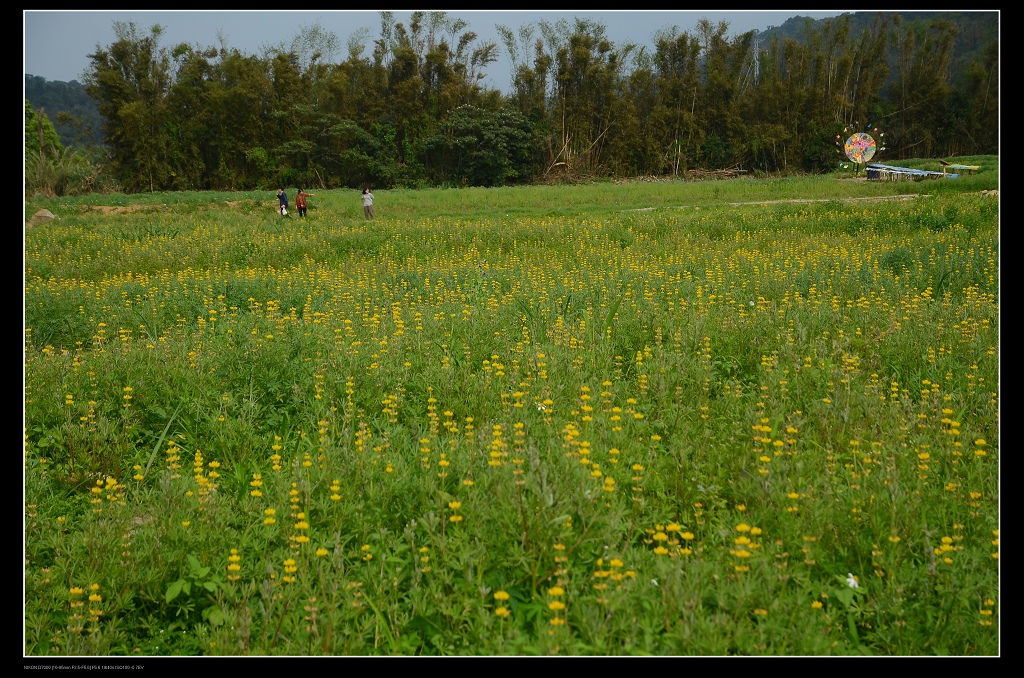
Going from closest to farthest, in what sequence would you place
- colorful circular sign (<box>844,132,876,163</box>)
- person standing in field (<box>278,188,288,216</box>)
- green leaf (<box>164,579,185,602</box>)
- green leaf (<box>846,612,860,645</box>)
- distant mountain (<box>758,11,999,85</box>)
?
green leaf (<box>846,612,860,645</box>), green leaf (<box>164,579,185,602</box>), person standing in field (<box>278,188,288,216</box>), colorful circular sign (<box>844,132,876,163</box>), distant mountain (<box>758,11,999,85</box>)

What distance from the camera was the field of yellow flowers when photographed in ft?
8.41

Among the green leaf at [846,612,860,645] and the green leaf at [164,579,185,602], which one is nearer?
the green leaf at [846,612,860,645]

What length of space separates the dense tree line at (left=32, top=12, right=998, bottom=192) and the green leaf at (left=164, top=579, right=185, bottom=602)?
44.2m

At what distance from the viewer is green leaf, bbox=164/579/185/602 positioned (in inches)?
108

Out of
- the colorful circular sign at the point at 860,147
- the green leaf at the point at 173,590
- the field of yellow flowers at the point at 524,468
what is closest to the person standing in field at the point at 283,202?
the field of yellow flowers at the point at 524,468

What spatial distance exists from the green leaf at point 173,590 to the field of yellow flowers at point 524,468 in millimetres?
27

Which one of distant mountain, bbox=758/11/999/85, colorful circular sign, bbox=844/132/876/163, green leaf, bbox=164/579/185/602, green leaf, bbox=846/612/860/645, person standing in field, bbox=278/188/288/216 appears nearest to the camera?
green leaf, bbox=846/612/860/645

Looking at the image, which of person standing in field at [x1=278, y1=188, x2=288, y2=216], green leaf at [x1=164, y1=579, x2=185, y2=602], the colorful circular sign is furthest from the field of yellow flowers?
the colorful circular sign

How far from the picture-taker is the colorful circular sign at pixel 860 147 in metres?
38.0

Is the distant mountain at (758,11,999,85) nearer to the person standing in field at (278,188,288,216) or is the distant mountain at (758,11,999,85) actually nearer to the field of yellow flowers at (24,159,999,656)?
the person standing in field at (278,188,288,216)

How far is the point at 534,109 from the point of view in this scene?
50375mm

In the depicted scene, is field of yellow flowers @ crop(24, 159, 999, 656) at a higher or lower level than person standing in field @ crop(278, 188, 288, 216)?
lower

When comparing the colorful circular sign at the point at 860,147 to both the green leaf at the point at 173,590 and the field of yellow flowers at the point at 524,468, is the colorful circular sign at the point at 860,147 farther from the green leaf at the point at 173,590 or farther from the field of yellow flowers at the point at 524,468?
the green leaf at the point at 173,590

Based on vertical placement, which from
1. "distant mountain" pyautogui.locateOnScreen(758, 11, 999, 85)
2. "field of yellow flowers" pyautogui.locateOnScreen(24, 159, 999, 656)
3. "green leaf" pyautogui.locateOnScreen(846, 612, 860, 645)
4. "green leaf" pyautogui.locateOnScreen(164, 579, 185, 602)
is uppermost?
"distant mountain" pyautogui.locateOnScreen(758, 11, 999, 85)
